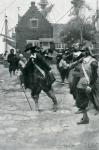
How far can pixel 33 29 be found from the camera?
4200 centimetres

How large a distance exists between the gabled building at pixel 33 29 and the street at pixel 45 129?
98.1ft

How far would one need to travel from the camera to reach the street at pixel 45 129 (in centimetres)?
647

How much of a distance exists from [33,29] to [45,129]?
34814mm

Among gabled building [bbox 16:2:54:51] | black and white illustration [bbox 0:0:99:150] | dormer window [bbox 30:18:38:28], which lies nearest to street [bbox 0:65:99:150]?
black and white illustration [bbox 0:0:99:150]

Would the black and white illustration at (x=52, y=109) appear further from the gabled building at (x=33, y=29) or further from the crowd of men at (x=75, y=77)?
the gabled building at (x=33, y=29)

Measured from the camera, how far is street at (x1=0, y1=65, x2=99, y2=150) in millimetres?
6475

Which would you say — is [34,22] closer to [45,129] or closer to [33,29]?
[33,29]

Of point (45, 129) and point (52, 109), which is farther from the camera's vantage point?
point (52, 109)

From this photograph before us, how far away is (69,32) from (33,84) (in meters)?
29.6

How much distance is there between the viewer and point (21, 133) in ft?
24.2

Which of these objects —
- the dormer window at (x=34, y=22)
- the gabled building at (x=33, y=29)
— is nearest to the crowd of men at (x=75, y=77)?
the gabled building at (x=33, y=29)

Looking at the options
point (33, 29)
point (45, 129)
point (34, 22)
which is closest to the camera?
point (45, 129)

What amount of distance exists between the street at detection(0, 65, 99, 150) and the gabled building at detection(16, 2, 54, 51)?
29899 millimetres

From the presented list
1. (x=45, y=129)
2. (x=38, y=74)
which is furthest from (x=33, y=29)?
(x=45, y=129)
